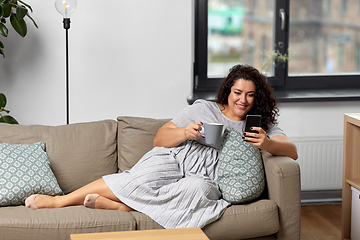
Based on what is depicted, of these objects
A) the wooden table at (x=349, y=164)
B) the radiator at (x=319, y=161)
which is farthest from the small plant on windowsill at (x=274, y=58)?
the wooden table at (x=349, y=164)

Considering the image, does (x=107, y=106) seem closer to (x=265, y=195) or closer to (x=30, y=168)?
(x=30, y=168)

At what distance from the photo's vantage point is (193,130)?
2121mm

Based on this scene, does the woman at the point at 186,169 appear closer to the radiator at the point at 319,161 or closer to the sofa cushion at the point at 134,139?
the sofa cushion at the point at 134,139

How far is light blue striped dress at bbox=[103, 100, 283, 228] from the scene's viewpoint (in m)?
1.98

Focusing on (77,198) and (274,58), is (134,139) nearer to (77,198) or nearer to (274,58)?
(77,198)

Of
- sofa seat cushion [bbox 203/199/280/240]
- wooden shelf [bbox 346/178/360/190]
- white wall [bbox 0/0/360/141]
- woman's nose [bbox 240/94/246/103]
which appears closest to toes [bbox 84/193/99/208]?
sofa seat cushion [bbox 203/199/280/240]

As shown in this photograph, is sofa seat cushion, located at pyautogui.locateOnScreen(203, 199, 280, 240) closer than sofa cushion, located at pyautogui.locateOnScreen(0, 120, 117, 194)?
Yes

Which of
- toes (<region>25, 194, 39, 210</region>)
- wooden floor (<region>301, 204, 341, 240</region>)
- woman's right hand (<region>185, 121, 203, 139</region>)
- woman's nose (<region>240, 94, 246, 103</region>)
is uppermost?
woman's nose (<region>240, 94, 246, 103</region>)

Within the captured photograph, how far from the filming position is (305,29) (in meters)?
3.40

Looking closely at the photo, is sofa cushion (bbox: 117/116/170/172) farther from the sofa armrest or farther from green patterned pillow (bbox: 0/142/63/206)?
the sofa armrest

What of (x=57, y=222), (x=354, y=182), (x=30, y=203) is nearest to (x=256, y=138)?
(x=354, y=182)

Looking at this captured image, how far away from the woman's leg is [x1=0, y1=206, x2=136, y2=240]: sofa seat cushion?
70 millimetres

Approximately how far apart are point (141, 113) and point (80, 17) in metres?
0.80

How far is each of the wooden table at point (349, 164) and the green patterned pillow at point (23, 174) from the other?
158 centimetres
